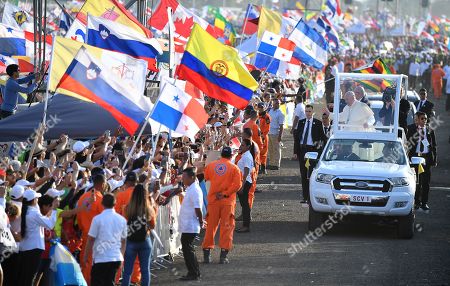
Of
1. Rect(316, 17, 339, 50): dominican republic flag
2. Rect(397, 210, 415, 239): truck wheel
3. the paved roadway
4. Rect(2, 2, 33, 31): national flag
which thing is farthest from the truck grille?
Rect(316, 17, 339, 50): dominican republic flag

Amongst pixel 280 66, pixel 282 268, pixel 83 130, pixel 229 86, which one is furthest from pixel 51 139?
pixel 280 66

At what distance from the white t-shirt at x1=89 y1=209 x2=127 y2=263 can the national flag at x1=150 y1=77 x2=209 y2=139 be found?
3.50m

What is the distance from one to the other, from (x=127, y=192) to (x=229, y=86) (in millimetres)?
4902

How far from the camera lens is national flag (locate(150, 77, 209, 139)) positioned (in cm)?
1645

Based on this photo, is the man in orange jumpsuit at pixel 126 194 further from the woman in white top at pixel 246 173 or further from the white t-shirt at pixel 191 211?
the woman in white top at pixel 246 173

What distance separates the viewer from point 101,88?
15.7 metres

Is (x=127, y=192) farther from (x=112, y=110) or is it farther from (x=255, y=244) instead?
(x=255, y=244)

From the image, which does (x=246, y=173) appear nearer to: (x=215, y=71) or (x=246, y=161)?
(x=246, y=161)

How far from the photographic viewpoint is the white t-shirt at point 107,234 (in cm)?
1285

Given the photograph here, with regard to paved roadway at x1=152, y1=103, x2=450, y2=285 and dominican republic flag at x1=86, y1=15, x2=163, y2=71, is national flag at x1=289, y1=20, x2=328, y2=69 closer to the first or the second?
paved roadway at x1=152, y1=103, x2=450, y2=285

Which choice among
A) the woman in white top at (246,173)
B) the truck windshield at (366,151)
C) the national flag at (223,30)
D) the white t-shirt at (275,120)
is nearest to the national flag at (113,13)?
the woman in white top at (246,173)

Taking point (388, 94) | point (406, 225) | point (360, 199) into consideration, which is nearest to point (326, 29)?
point (388, 94)

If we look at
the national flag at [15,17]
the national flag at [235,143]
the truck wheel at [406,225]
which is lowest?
the truck wheel at [406,225]

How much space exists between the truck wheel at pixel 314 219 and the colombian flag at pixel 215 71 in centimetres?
207
